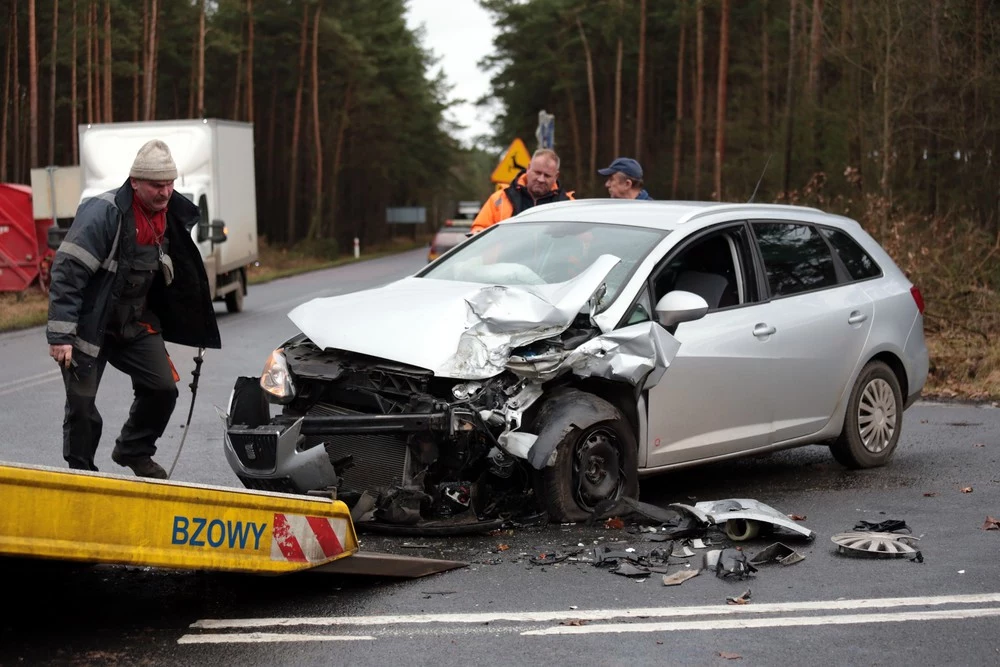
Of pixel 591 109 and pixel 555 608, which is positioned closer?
pixel 555 608

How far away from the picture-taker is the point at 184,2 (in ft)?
171

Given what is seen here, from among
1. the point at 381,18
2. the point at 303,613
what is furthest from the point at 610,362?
the point at 381,18

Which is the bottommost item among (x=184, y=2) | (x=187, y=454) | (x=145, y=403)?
(x=187, y=454)

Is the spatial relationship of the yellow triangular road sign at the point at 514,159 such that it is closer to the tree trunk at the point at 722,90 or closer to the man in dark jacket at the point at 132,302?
the man in dark jacket at the point at 132,302

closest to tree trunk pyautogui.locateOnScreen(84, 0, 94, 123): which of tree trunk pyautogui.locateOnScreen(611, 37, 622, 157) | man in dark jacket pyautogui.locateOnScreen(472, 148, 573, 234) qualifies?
tree trunk pyautogui.locateOnScreen(611, 37, 622, 157)

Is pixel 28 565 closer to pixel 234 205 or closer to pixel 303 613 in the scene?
pixel 303 613

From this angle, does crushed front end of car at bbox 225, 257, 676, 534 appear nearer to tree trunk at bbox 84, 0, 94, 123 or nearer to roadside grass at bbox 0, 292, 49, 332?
roadside grass at bbox 0, 292, 49, 332

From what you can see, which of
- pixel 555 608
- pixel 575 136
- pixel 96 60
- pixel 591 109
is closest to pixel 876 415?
pixel 555 608

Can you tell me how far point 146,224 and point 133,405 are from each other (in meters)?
1.00

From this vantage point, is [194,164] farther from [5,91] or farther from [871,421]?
[5,91]

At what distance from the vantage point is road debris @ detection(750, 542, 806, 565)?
608 centimetres

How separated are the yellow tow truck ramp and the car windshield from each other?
2352 millimetres

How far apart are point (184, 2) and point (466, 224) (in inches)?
601

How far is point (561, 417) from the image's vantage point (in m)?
6.46
